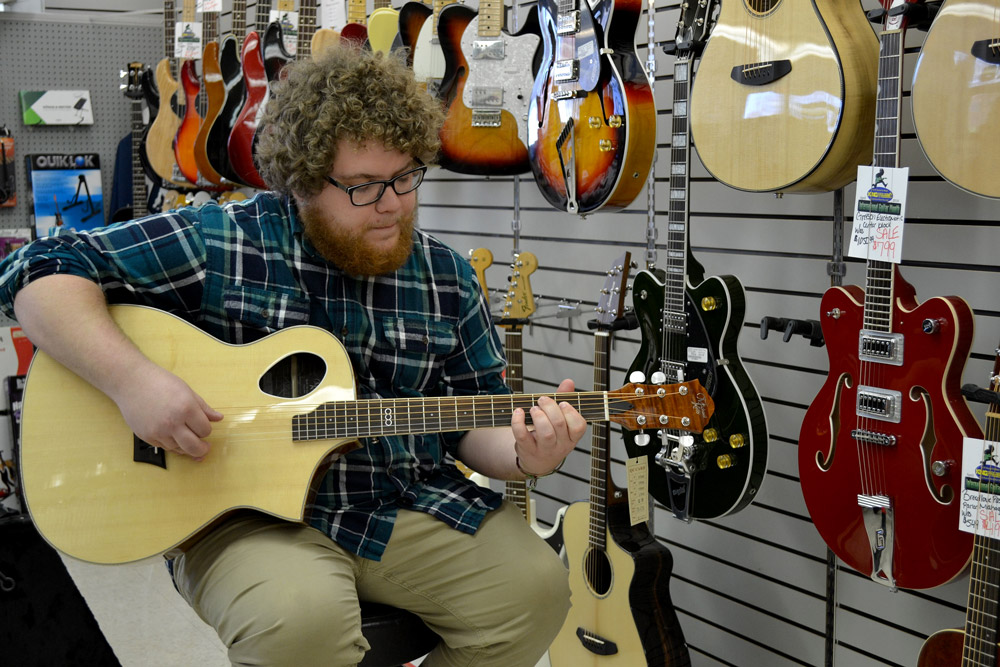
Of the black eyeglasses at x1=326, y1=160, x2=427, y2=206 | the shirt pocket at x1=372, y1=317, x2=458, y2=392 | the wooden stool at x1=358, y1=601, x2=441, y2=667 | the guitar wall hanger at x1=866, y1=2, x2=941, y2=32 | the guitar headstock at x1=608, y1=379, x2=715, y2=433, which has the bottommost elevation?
the wooden stool at x1=358, y1=601, x2=441, y2=667

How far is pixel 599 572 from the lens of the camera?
2479 millimetres

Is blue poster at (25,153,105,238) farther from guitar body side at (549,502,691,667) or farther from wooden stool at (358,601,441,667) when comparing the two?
wooden stool at (358,601,441,667)

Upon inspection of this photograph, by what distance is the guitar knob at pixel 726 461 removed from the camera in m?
2.21

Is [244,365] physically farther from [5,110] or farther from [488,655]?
[5,110]

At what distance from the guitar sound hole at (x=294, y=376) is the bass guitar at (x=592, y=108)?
0.95 m

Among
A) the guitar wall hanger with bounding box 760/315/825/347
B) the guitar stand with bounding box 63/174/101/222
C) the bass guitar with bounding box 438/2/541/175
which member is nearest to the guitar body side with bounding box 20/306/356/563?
the guitar wall hanger with bounding box 760/315/825/347

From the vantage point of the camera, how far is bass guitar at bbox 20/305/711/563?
5.24 feet

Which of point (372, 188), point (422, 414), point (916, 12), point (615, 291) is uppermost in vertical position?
point (916, 12)

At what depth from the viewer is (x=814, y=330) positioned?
6.73ft

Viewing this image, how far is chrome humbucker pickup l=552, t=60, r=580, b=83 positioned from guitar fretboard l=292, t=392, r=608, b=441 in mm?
988

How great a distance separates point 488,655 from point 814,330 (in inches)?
38.5

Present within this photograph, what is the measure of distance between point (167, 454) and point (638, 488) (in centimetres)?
114

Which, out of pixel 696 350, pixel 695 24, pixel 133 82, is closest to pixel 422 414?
pixel 696 350

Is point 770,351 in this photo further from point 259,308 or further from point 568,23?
point 259,308
